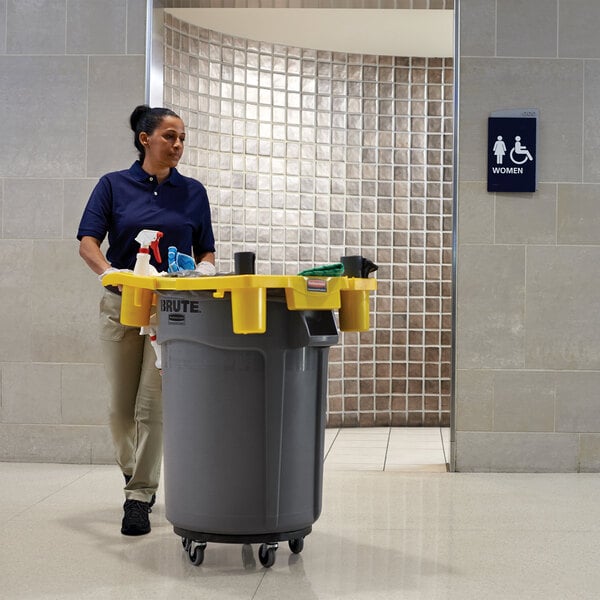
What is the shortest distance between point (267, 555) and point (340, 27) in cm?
370

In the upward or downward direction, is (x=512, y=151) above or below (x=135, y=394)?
above

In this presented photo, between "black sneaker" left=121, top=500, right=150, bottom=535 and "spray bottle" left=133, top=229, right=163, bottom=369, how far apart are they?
540 mm

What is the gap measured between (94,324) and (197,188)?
132 centimetres

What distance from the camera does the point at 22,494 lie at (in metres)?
3.76

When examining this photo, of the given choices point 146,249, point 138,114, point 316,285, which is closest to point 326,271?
point 316,285

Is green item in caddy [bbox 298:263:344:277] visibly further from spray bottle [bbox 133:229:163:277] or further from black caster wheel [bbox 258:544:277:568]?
black caster wheel [bbox 258:544:277:568]

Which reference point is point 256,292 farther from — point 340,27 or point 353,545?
point 340,27

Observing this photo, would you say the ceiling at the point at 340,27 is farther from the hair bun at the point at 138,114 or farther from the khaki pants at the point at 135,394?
the khaki pants at the point at 135,394

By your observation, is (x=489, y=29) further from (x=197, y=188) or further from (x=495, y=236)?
(x=197, y=188)

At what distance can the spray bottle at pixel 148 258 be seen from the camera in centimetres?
289

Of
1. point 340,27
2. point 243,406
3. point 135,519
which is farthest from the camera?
point 340,27

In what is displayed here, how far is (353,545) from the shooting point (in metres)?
3.04

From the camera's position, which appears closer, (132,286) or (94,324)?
(132,286)

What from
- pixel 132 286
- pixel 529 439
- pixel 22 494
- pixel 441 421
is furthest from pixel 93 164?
pixel 441 421
